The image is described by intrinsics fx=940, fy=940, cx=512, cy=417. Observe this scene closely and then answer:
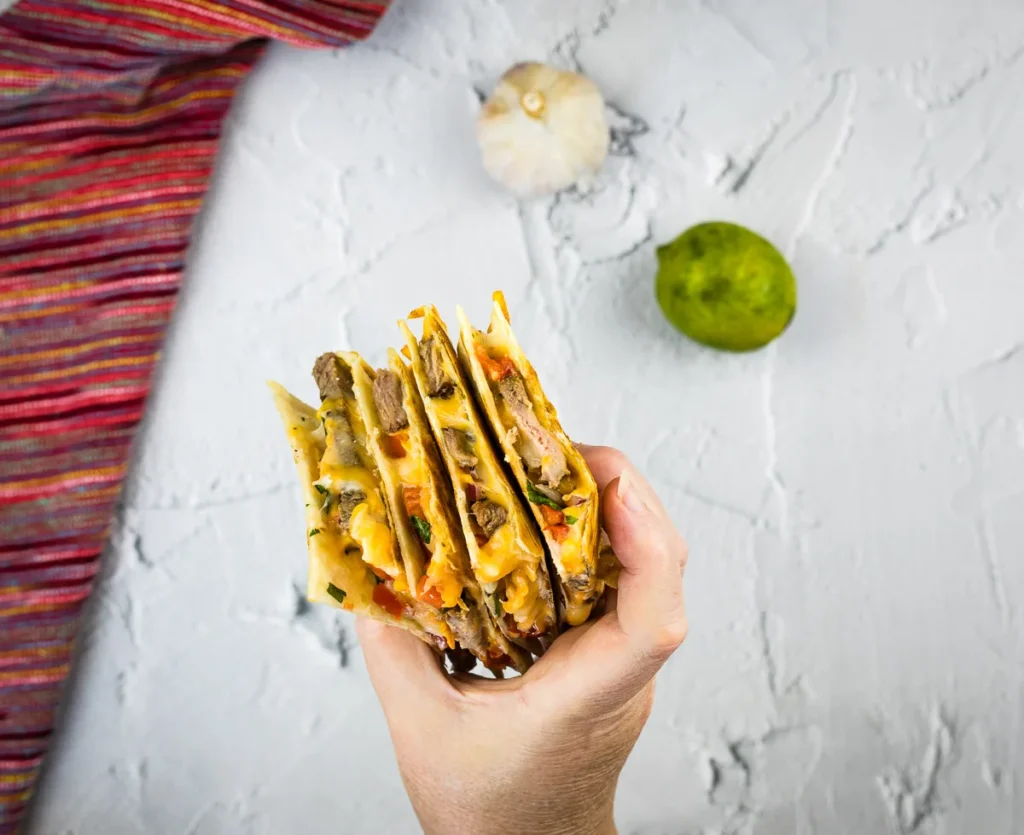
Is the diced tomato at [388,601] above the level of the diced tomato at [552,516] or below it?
below

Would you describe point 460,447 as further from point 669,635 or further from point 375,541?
point 669,635

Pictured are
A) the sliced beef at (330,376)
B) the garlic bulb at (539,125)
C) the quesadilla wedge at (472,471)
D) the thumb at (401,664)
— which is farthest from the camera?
the garlic bulb at (539,125)

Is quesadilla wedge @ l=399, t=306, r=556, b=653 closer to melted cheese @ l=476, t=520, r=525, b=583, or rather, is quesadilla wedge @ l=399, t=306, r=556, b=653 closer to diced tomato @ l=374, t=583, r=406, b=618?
melted cheese @ l=476, t=520, r=525, b=583

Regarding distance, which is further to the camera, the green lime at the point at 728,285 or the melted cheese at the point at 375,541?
the green lime at the point at 728,285

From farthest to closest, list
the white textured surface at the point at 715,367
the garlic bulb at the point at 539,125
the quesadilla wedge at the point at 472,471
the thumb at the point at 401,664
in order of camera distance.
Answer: the white textured surface at the point at 715,367, the garlic bulb at the point at 539,125, the thumb at the point at 401,664, the quesadilla wedge at the point at 472,471

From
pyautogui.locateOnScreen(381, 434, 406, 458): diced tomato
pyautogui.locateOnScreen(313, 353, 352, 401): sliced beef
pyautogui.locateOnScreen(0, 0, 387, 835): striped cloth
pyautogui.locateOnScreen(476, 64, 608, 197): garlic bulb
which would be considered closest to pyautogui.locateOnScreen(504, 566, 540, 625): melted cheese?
pyautogui.locateOnScreen(381, 434, 406, 458): diced tomato

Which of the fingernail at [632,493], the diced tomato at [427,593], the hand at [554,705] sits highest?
the fingernail at [632,493]

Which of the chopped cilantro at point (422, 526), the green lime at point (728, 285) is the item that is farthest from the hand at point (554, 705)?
the green lime at point (728, 285)

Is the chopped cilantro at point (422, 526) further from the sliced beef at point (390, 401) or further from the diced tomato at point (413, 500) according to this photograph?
the sliced beef at point (390, 401)
